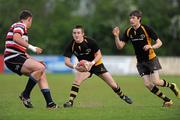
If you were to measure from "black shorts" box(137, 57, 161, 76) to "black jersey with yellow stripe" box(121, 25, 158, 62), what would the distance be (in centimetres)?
11

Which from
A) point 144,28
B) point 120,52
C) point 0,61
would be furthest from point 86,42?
point 120,52

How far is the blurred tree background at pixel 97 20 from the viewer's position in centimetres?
5647

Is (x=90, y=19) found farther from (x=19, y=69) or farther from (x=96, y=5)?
(x=19, y=69)

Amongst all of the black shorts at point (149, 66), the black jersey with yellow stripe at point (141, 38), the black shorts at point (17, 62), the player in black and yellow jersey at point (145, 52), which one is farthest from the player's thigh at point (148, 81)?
the black shorts at point (17, 62)

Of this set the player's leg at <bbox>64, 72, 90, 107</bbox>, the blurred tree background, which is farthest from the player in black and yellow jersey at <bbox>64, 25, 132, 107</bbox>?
the blurred tree background

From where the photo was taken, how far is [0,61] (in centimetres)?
4169

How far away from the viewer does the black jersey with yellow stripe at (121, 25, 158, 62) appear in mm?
15414

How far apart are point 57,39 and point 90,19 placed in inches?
171

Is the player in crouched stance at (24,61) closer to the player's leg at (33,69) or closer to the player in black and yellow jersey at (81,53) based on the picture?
the player's leg at (33,69)

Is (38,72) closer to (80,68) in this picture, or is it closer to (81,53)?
(80,68)

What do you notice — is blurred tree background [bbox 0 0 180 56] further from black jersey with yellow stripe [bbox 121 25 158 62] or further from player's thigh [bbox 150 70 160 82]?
player's thigh [bbox 150 70 160 82]

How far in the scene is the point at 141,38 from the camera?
50.7 feet

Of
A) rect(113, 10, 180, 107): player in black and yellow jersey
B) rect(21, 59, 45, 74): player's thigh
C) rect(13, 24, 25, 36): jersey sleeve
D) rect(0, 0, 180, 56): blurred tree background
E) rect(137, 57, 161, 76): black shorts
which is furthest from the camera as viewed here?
rect(0, 0, 180, 56): blurred tree background

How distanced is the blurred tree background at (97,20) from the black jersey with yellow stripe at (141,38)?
122 feet
